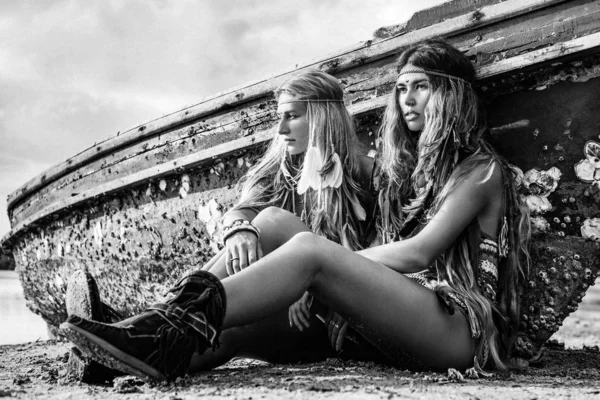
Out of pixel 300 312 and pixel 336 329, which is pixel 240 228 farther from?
pixel 336 329

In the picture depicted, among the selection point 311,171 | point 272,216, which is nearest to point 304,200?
point 311,171

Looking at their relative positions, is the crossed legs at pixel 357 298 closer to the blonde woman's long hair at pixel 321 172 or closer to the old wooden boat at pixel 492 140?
the blonde woman's long hair at pixel 321 172

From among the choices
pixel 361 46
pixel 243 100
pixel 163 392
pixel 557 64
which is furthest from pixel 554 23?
pixel 163 392

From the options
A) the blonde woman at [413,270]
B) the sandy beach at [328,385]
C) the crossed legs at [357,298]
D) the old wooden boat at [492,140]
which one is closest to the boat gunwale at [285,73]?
the old wooden boat at [492,140]

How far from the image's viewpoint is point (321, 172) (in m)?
2.48

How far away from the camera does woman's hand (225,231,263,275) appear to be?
207cm

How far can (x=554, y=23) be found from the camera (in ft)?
7.70

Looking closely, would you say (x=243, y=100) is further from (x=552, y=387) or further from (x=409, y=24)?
(x=552, y=387)

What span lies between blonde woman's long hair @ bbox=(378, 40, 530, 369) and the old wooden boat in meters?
0.12

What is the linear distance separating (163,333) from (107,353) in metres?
0.13

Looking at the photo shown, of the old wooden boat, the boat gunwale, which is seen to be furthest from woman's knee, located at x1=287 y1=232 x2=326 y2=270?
the boat gunwale

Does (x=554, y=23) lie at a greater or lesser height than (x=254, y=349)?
greater

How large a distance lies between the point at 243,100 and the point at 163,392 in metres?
1.86

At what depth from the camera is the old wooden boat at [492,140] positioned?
2346 millimetres
